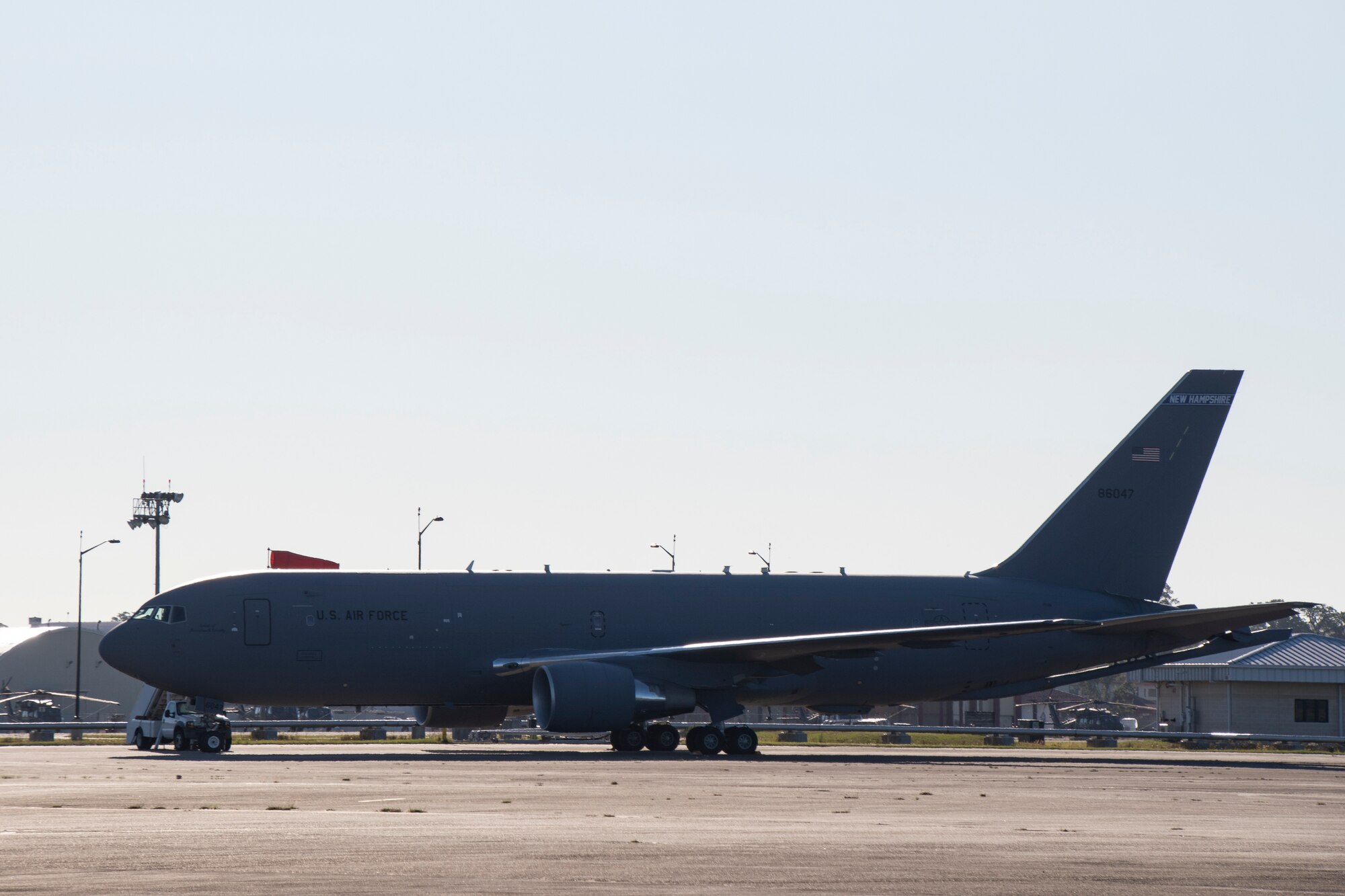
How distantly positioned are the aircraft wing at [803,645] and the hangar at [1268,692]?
72.1ft

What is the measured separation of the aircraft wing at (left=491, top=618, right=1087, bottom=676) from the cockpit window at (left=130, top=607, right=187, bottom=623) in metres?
7.48

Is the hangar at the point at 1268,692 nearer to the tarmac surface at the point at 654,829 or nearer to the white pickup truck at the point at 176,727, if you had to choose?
the tarmac surface at the point at 654,829

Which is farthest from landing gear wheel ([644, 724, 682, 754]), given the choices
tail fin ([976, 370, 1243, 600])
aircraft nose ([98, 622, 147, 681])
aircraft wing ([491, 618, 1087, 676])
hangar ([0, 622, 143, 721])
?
hangar ([0, 622, 143, 721])

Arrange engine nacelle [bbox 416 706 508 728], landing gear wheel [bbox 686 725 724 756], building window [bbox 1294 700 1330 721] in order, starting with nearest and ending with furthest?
1. landing gear wheel [bbox 686 725 724 756]
2. engine nacelle [bbox 416 706 508 728]
3. building window [bbox 1294 700 1330 721]

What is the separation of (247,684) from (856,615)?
15.6 m

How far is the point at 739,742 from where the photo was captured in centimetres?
4009

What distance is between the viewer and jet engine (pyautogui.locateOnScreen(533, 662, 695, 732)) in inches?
1497

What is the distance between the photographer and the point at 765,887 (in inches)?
513

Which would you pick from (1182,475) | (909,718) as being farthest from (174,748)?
(909,718)

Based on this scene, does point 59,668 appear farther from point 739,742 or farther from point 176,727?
point 739,742

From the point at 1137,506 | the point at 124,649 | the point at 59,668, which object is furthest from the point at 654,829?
the point at 59,668

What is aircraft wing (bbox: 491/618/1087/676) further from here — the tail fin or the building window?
the building window

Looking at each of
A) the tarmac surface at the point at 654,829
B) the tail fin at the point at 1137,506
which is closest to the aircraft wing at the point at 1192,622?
the tail fin at the point at 1137,506

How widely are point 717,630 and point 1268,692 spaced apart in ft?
89.7
